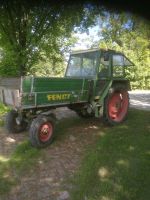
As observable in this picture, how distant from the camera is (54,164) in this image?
5.04 m

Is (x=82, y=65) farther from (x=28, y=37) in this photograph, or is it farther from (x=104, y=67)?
(x=28, y=37)

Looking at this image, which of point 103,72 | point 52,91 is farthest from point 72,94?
point 103,72

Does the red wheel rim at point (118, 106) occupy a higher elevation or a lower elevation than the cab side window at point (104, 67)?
lower

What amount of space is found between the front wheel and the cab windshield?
781 millimetres

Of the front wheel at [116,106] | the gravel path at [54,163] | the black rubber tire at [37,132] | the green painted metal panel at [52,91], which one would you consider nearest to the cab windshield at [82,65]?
the green painted metal panel at [52,91]

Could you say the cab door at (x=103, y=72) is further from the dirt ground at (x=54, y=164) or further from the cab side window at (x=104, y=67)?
the dirt ground at (x=54, y=164)

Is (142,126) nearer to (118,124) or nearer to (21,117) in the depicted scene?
(118,124)

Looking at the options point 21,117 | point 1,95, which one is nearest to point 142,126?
point 21,117

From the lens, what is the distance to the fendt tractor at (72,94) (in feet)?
18.7

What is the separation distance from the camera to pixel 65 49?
11.8 m

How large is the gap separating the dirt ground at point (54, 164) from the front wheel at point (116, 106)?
1.52ft

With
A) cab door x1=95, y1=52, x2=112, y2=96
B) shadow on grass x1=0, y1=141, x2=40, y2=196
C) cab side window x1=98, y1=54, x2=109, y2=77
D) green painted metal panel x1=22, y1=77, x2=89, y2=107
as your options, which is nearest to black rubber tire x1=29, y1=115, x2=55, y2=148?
shadow on grass x1=0, y1=141, x2=40, y2=196

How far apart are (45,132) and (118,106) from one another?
2.56 meters

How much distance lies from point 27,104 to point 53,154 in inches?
44.2
